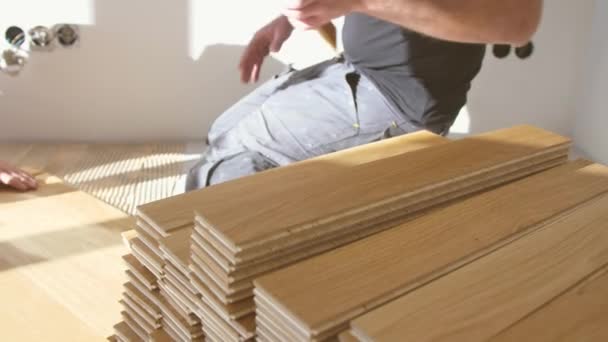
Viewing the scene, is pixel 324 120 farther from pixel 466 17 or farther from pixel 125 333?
pixel 125 333

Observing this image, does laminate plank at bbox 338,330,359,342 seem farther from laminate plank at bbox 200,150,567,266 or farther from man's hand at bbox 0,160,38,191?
man's hand at bbox 0,160,38,191

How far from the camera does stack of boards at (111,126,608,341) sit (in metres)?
0.63

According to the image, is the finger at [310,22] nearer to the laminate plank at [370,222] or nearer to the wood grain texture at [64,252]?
the laminate plank at [370,222]

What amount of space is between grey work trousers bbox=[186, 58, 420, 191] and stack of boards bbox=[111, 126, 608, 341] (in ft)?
1.54

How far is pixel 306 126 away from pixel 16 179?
1026mm

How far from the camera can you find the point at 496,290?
25.2 inches

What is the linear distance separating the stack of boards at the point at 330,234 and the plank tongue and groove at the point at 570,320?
10 centimetres

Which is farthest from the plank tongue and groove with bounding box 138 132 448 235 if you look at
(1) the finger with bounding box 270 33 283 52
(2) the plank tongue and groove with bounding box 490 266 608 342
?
(1) the finger with bounding box 270 33 283 52

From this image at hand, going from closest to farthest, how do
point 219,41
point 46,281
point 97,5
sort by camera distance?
point 46,281 < point 97,5 < point 219,41

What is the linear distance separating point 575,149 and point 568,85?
299 mm

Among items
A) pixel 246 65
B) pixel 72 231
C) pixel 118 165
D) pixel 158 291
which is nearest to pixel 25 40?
pixel 118 165

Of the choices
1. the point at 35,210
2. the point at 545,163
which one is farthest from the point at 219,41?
the point at 545,163

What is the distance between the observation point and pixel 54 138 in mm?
2529

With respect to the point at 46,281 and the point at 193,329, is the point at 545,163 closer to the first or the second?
the point at 193,329
